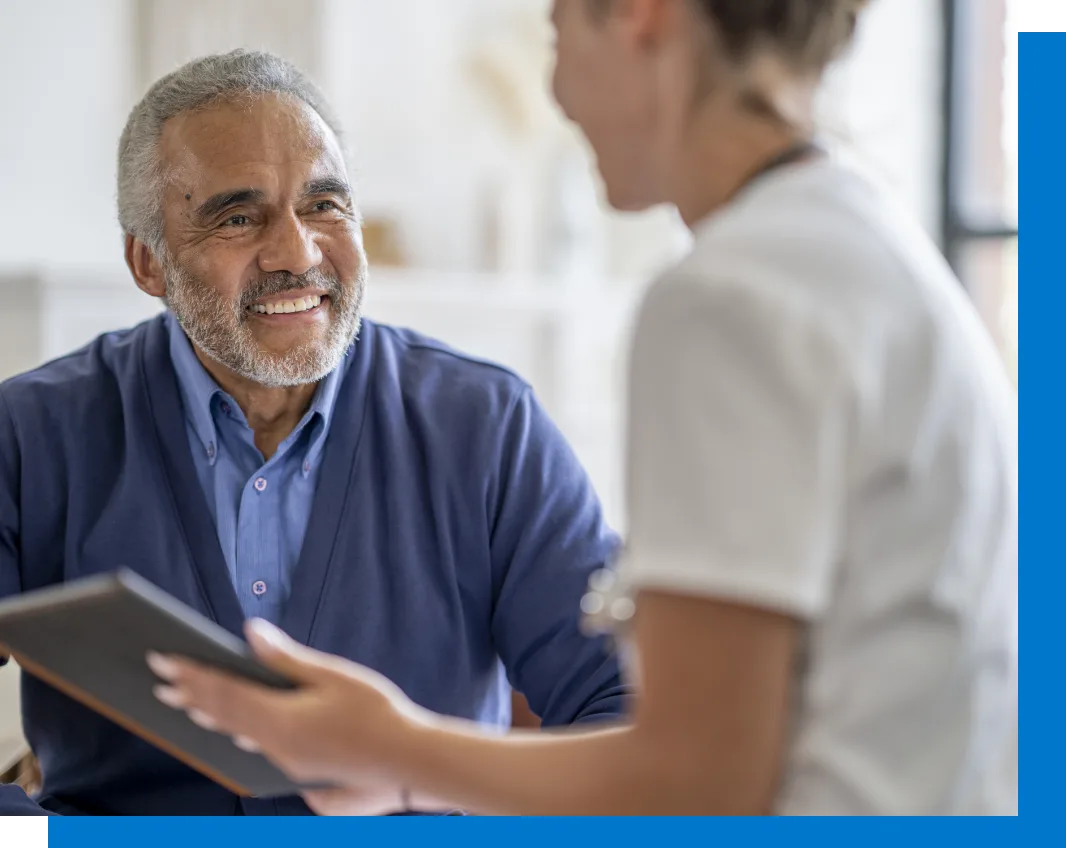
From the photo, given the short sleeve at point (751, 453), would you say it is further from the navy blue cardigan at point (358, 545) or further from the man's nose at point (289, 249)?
the man's nose at point (289, 249)

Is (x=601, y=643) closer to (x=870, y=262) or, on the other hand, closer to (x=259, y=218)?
(x=259, y=218)

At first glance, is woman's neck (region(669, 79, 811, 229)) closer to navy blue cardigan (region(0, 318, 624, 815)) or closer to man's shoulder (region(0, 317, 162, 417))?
navy blue cardigan (region(0, 318, 624, 815))

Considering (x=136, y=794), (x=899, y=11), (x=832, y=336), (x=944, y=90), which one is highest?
(x=899, y=11)

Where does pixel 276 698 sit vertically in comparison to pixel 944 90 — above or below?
below

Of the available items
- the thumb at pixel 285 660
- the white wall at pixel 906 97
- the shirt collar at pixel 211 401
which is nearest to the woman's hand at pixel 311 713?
the thumb at pixel 285 660

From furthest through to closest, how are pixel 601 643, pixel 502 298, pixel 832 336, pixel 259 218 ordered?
pixel 502 298
pixel 259 218
pixel 601 643
pixel 832 336

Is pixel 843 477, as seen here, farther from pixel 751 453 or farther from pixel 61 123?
pixel 61 123

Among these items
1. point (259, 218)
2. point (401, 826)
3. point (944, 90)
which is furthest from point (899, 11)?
point (401, 826)

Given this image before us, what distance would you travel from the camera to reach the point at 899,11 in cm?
431

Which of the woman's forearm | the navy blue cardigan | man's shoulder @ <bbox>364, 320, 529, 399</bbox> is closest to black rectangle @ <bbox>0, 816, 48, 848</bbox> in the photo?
the woman's forearm

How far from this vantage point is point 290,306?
1670 millimetres

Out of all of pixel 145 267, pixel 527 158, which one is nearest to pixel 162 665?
pixel 145 267

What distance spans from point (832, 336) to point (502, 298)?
326 cm

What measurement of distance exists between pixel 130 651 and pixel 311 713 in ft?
0.52
